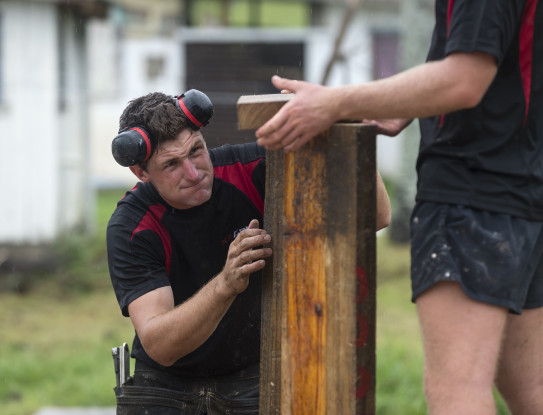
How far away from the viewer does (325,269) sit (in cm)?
228

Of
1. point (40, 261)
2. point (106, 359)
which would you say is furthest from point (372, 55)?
point (106, 359)

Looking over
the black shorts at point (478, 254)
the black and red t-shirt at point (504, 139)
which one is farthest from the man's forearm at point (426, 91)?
the black shorts at point (478, 254)

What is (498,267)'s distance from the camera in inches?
87.3

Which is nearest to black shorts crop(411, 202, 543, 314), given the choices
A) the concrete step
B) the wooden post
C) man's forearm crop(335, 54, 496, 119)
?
the wooden post

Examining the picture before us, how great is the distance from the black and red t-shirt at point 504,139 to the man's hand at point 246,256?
0.50m

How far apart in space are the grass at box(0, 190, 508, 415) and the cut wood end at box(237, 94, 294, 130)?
2860 mm

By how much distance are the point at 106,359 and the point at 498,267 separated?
5216mm

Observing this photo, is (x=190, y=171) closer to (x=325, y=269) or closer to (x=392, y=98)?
(x=325, y=269)

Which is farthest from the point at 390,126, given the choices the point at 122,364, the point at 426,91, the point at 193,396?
the point at 122,364

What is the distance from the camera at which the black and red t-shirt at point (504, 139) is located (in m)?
2.25

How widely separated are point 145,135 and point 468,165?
1223 mm

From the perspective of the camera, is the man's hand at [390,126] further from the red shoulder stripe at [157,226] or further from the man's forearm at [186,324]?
the red shoulder stripe at [157,226]

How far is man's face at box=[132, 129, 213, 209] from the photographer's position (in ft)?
9.89

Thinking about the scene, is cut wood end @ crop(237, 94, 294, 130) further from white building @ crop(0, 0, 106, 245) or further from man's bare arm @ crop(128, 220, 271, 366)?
white building @ crop(0, 0, 106, 245)
